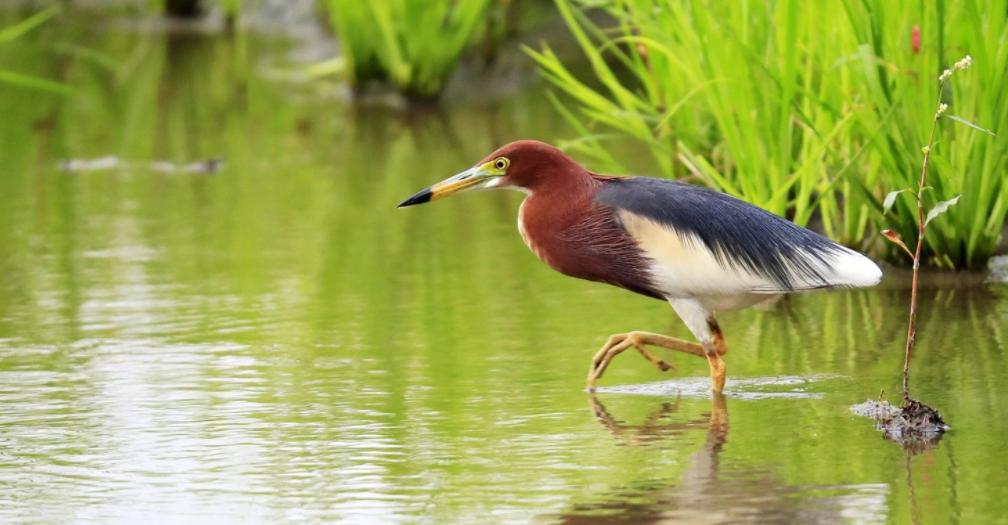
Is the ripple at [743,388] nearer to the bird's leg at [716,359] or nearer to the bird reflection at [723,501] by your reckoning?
the bird's leg at [716,359]

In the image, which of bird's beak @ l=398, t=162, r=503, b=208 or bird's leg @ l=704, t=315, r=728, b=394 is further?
bird's beak @ l=398, t=162, r=503, b=208

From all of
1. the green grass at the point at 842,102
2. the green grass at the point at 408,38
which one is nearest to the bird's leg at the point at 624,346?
the green grass at the point at 842,102

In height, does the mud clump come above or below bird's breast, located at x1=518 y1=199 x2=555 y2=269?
below

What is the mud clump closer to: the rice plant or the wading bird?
the wading bird

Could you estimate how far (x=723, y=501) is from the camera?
16.0 feet

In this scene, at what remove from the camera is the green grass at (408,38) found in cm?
1329

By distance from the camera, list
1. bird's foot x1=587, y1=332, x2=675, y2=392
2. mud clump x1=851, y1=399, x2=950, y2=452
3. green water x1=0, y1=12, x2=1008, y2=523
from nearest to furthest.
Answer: green water x1=0, y1=12, x2=1008, y2=523 → mud clump x1=851, y1=399, x2=950, y2=452 → bird's foot x1=587, y1=332, x2=675, y2=392

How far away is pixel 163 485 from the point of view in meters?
5.18

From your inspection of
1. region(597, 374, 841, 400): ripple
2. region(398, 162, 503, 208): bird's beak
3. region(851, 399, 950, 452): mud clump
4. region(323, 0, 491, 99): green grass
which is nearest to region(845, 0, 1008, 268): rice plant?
region(597, 374, 841, 400): ripple

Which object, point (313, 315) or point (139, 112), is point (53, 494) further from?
point (139, 112)

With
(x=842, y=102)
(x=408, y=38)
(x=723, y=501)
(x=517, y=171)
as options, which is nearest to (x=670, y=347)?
(x=517, y=171)

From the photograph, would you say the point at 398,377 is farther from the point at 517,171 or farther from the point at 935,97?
the point at 935,97

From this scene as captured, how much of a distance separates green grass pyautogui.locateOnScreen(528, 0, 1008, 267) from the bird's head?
34.9 inches

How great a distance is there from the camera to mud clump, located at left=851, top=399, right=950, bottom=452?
17.6 ft
